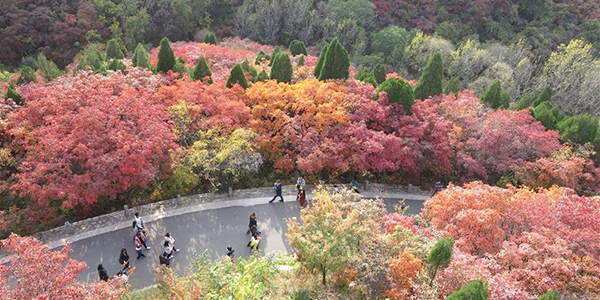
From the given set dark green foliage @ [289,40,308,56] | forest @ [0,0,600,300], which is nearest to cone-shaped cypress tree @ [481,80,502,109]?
forest @ [0,0,600,300]

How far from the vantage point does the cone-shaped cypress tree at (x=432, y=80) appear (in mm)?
25672

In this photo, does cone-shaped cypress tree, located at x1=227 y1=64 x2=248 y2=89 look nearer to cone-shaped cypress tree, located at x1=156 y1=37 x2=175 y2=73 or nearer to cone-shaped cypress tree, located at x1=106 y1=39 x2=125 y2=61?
cone-shaped cypress tree, located at x1=156 y1=37 x2=175 y2=73

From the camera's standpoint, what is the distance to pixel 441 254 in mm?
10930

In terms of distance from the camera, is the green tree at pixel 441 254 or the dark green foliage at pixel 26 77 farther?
the dark green foliage at pixel 26 77

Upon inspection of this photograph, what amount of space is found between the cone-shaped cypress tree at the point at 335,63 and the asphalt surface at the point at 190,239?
1004 centimetres

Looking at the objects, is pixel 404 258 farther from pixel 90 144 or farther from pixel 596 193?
pixel 596 193

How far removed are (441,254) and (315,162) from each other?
9.25 meters

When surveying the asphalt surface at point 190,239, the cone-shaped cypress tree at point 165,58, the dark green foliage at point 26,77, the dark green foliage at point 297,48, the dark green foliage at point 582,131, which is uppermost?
the cone-shaped cypress tree at point 165,58

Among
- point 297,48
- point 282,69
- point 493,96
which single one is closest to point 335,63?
point 282,69

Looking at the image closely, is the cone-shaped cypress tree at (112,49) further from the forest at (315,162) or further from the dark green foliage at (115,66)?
the dark green foliage at (115,66)

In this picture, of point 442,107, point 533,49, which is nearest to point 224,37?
point 442,107

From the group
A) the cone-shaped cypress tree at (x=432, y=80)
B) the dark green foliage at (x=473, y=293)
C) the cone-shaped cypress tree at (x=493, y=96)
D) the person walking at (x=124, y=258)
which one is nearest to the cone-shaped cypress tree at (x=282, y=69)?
the cone-shaped cypress tree at (x=432, y=80)

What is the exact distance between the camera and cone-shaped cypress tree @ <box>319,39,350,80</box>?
2506 centimetres

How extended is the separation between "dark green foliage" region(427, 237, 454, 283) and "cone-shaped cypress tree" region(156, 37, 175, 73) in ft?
67.5
